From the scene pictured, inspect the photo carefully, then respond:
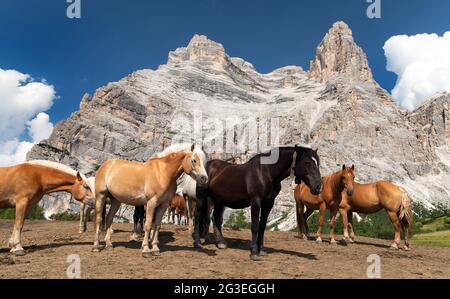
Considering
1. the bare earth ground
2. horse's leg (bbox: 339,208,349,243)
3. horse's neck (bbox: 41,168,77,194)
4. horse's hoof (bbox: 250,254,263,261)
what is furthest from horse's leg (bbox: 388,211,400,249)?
horse's neck (bbox: 41,168,77,194)

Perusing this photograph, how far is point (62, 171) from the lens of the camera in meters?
11.3

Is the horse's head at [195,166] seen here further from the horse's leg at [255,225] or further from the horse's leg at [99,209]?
the horse's leg at [99,209]

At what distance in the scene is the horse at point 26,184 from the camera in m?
10.0

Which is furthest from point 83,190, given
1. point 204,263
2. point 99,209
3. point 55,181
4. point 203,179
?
point 204,263

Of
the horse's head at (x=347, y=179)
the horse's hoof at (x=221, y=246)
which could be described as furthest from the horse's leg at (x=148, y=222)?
the horse's head at (x=347, y=179)

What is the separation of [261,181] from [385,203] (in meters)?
7.58

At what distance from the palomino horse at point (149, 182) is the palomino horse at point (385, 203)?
7685mm

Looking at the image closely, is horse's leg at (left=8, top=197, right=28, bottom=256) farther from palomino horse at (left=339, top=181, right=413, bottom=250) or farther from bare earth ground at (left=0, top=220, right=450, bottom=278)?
palomino horse at (left=339, top=181, right=413, bottom=250)

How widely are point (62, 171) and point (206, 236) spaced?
5441 millimetres

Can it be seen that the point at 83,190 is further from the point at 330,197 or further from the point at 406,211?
the point at 406,211

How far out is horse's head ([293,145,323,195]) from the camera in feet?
30.6

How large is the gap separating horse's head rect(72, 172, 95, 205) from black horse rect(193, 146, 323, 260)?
4.05 m
